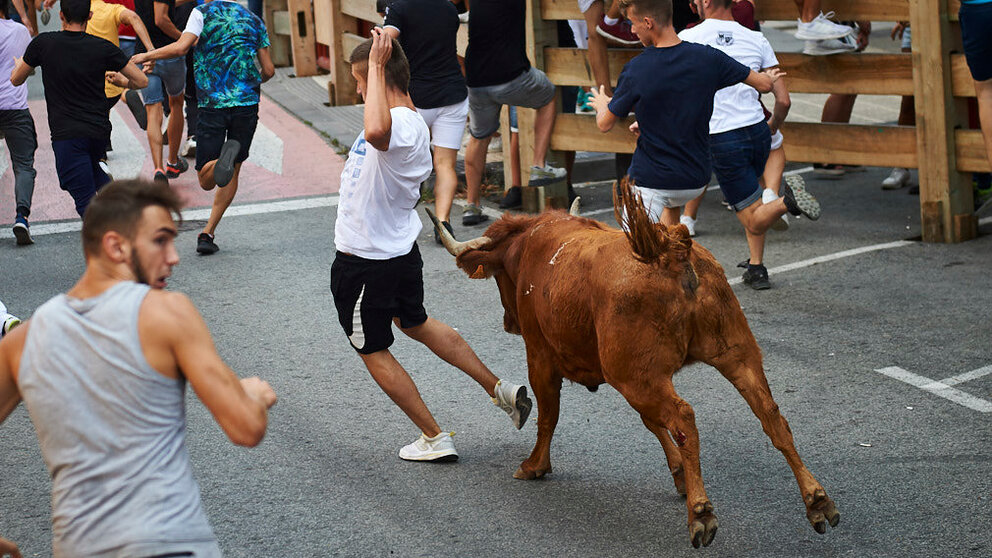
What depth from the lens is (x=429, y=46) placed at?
29.9 ft

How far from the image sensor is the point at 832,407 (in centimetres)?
566

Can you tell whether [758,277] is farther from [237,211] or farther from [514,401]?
[237,211]

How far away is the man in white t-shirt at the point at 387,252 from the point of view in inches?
202

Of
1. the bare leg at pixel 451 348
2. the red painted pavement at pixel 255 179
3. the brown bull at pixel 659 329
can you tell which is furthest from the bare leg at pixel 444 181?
the brown bull at pixel 659 329

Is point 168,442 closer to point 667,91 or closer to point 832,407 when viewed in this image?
point 832,407

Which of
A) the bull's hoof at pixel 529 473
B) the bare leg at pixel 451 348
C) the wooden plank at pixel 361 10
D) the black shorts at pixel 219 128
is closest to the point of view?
the bull's hoof at pixel 529 473

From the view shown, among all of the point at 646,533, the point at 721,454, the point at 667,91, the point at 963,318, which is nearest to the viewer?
the point at 646,533

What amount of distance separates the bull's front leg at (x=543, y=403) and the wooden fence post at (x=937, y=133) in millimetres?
4584

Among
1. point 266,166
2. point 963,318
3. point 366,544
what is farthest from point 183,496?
point 266,166

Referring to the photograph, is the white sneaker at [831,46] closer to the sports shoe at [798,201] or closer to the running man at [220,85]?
the sports shoe at [798,201]

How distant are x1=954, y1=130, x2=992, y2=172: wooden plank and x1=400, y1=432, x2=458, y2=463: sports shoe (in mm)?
4813

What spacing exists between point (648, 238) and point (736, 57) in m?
3.62

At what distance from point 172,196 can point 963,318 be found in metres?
5.28

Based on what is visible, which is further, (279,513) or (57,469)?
(279,513)
